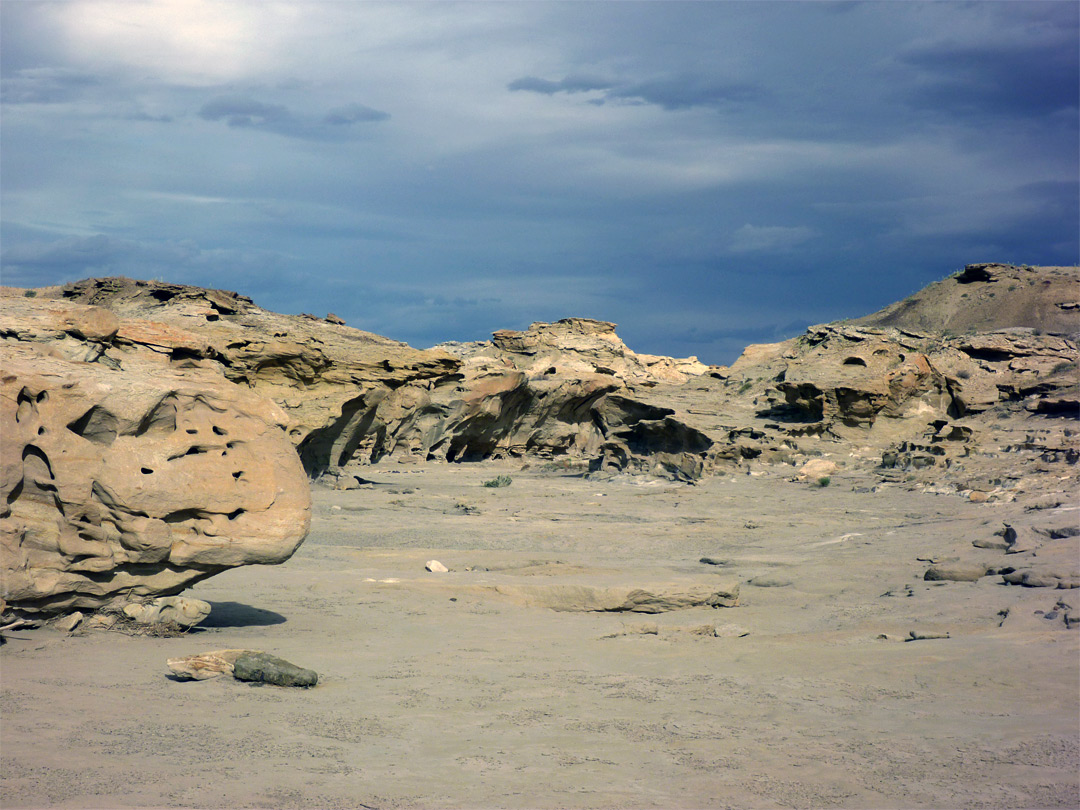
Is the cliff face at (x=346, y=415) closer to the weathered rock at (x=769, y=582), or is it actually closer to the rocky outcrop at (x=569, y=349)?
the rocky outcrop at (x=569, y=349)

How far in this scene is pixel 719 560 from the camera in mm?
9820

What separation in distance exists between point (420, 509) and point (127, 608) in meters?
8.16

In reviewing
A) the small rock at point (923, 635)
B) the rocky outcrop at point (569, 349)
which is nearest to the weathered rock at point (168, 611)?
the small rock at point (923, 635)

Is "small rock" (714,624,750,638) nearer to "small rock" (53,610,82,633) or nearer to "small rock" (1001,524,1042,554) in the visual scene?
"small rock" (1001,524,1042,554)

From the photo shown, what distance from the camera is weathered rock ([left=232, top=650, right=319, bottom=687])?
4453mm

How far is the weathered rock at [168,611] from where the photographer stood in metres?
5.55

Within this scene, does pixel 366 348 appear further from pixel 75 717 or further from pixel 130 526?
pixel 75 717

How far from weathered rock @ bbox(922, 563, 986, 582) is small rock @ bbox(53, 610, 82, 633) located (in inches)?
270

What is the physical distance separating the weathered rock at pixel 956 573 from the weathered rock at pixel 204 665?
6.08 m

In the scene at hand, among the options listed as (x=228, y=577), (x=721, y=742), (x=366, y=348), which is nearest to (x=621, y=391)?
(x=366, y=348)

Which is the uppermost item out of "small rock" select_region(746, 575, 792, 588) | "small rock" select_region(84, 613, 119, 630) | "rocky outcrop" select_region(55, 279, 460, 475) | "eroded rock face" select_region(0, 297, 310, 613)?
"rocky outcrop" select_region(55, 279, 460, 475)

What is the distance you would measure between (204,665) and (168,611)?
4.10 ft

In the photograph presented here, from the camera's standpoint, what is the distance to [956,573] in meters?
7.74

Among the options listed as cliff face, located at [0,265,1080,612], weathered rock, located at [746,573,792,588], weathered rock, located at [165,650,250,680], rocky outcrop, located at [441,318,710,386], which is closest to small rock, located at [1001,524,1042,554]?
weathered rock, located at [746,573,792,588]
